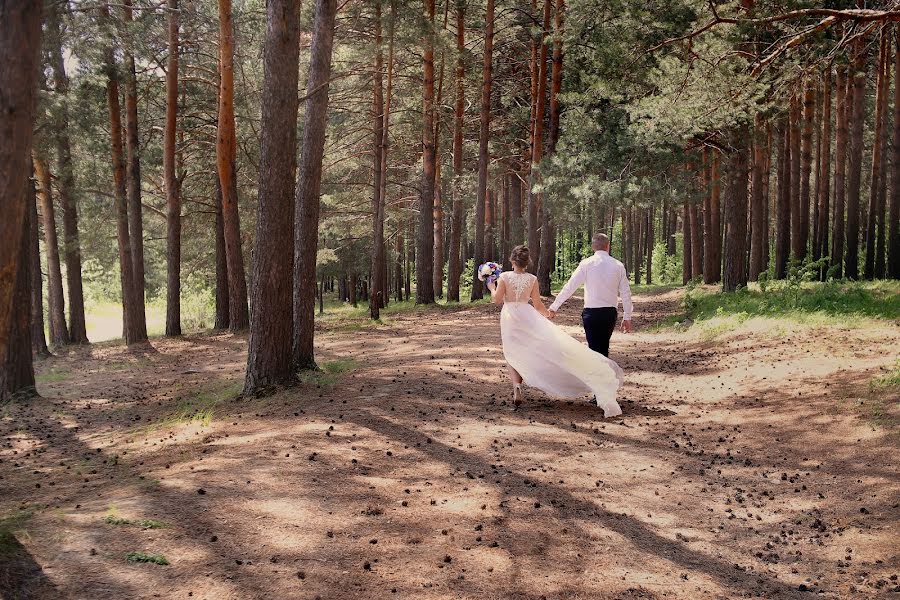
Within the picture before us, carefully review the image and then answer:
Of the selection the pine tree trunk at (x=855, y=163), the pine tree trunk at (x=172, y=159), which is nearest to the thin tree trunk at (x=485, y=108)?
the pine tree trunk at (x=172, y=159)

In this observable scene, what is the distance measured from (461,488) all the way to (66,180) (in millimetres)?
18983

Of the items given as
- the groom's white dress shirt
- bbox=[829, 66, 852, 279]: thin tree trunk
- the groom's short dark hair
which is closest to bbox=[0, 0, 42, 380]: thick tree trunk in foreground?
the groom's white dress shirt

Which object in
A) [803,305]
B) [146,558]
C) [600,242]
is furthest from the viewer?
[803,305]

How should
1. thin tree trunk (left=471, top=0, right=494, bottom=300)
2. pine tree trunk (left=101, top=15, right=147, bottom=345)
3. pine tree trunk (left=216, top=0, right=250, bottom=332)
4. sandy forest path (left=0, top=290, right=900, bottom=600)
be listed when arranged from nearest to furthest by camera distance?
sandy forest path (left=0, top=290, right=900, bottom=600), pine tree trunk (left=216, top=0, right=250, bottom=332), pine tree trunk (left=101, top=15, right=147, bottom=345), thin tree trunk (left=471, top=0, right=494, bottom=300)

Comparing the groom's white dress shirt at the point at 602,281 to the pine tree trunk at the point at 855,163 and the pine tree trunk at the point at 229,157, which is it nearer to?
the pine tree trunk at the point at 229,157

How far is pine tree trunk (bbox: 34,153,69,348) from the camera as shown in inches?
851

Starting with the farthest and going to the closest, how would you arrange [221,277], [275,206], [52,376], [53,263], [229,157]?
[221,277], [53,263], [229,157], [52,376], [275,206]

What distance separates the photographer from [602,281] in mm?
10211

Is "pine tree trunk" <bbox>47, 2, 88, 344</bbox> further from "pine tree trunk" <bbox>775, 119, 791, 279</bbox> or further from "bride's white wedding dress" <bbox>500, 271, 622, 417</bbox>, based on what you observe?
"pine tree trunk" <bbox>775, 119, 791, 279</bbox>

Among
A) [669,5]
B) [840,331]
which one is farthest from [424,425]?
[669,5]

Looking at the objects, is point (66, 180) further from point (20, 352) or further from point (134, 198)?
point (20, 352)

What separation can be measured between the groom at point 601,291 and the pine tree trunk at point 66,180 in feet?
36.4

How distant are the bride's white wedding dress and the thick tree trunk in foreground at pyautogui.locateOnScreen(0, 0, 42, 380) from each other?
6179 millimetres

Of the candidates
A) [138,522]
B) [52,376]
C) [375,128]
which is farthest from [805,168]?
[138,522]
